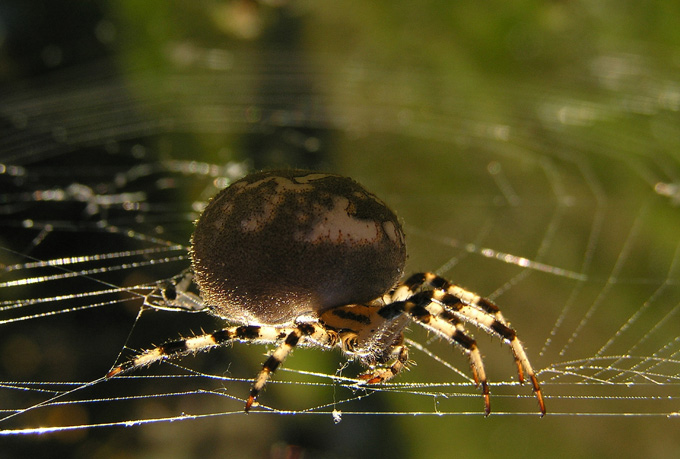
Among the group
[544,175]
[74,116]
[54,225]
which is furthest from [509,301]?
[74,116]

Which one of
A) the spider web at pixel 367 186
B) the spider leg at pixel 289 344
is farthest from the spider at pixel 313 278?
the spider web at pixel 367 186

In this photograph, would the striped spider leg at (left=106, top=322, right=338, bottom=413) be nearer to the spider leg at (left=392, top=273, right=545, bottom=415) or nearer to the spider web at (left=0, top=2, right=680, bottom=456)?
the spider leg at (left=392, top=273, right=545, bottom=415)

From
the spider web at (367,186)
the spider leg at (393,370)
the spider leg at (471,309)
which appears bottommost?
the spider leg at (393,370)

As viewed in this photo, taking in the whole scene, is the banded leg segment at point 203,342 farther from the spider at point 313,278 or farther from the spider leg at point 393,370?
the spider leg at point 393,370

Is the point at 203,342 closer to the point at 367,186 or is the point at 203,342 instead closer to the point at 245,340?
the point at 245,340

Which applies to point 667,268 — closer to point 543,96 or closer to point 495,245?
point 495,245

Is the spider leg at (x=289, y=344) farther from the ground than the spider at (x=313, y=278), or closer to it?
closer to it

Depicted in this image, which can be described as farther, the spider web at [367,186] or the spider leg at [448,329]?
the spider web at [367,186]
